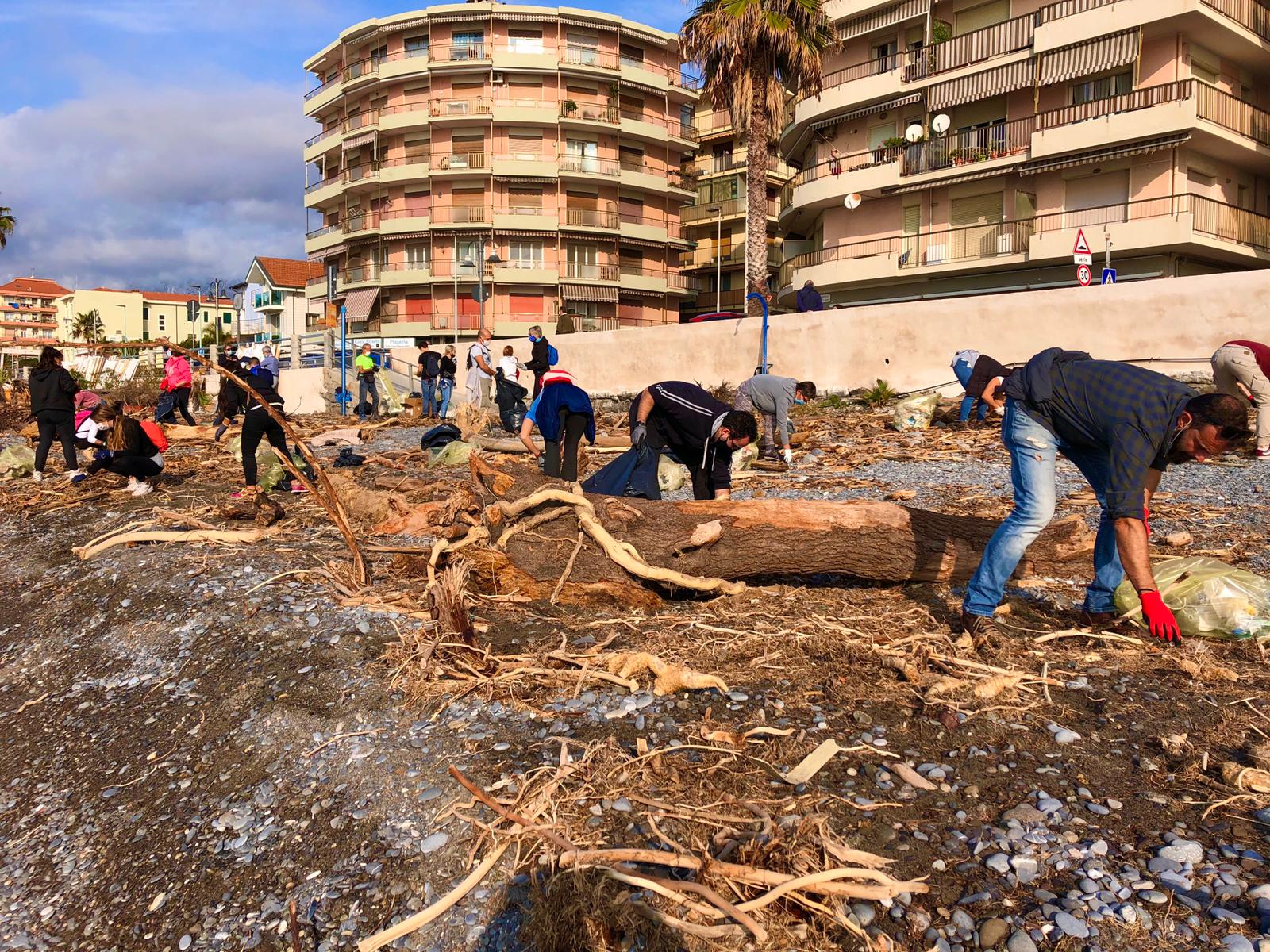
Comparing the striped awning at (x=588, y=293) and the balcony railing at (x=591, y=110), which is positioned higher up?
the balcony railing at (x=591, y=110)

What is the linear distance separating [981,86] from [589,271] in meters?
19.8

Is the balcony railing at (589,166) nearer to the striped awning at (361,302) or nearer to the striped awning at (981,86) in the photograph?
the striped awning at (361,302)

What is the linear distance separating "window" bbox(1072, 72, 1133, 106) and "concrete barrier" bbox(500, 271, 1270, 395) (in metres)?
12.6

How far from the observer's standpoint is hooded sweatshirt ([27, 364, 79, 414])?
9.41 meters

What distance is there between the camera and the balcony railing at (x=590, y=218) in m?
39.5

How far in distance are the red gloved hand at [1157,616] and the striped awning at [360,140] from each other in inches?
1650

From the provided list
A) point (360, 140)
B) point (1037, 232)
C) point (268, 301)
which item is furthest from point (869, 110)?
point (268, 301)

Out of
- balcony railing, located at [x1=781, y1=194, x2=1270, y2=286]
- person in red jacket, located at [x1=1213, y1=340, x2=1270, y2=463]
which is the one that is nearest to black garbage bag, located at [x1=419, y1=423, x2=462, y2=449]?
person in red jacket, located at [x1=1213, y1=340, x2=1270, y2=463]

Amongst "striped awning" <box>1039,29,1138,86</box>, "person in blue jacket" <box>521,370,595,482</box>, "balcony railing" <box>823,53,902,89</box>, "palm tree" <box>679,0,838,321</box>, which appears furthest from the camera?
"balcony railing" <box>823,53,902,89</box>

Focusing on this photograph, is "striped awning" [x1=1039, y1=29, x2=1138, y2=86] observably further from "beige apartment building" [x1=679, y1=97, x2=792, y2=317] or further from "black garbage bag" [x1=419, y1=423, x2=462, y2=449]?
"black garbage bag" [x1=419, y1=423, x2=462, y2=449]

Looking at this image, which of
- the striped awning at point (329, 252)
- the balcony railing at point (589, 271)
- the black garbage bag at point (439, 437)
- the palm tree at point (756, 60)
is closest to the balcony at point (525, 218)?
the balcony railing at point (589, 271)

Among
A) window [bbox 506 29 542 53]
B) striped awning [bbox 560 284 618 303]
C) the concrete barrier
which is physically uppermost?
window [bbox 506 29 542 53]

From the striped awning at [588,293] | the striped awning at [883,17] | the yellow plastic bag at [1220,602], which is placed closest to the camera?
the yellow plastic bag at [1220,602]

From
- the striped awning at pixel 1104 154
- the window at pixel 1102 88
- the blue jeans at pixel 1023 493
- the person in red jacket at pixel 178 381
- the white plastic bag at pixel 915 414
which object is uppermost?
the window at pixel 1102 88
